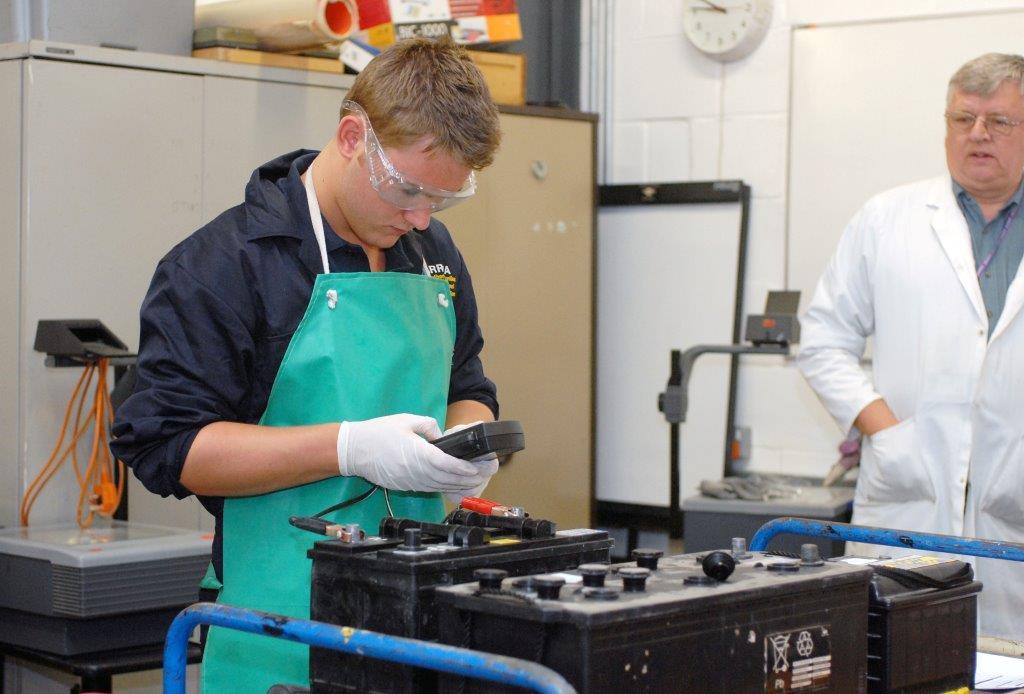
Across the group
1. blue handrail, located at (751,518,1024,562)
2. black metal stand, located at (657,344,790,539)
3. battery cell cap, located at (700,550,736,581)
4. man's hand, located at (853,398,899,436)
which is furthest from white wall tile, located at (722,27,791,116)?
battery cell cap, located at (700,550,736,581)

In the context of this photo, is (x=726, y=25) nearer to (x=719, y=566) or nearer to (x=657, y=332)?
(x=657, y=332)

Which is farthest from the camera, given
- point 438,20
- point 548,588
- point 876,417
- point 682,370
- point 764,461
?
point 764,461

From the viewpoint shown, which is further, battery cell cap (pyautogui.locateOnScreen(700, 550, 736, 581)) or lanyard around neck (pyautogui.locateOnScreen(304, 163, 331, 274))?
lanyard around neck (pyautogui.locateOnScreen(304, 163, 331, 274))

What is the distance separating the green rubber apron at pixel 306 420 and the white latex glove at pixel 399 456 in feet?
0.29

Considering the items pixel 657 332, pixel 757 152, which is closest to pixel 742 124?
pixel 757 152

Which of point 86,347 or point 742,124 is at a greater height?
point 742,124

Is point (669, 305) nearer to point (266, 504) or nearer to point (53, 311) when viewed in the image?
point (53, 311)

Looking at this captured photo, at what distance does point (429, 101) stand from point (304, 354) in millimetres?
344

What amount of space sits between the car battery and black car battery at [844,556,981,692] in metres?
0.34

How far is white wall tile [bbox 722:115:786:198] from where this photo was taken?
404 cm

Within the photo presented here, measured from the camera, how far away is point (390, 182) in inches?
64.2

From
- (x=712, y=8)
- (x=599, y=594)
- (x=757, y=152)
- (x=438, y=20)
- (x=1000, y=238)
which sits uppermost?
(x=712, y=8)

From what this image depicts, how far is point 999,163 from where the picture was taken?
102 inches

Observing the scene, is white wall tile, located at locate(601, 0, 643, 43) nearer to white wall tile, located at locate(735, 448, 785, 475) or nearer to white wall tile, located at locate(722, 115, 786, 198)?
white wall tile, located at locate(722, 115, 786, 198)
